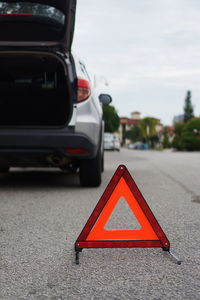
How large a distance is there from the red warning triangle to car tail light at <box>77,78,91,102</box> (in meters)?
3.29

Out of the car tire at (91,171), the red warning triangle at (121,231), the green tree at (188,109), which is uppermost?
the red warning triangle at (121,231)

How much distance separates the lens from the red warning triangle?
10.6ft

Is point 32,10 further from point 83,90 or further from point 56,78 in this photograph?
point 56,78

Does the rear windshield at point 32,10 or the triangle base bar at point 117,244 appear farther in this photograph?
the rear windshield at point 32,10

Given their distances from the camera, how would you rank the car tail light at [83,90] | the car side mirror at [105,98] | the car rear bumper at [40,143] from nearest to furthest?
the car rear bumper at [40,143] → the car tail light at [83,90] → the car side mirror at [105,98]

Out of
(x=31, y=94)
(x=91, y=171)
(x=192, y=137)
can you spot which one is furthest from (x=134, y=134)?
(x=91, y=171)

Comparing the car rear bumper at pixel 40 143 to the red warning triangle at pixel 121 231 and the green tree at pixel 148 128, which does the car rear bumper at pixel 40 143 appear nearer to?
the red warning triangle at pixel 121 231

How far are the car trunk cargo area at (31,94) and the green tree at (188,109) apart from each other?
10786 cm

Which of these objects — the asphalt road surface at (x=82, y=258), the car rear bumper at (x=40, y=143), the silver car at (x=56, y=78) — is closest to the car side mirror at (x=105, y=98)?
the silver car at (x=56, y=78)

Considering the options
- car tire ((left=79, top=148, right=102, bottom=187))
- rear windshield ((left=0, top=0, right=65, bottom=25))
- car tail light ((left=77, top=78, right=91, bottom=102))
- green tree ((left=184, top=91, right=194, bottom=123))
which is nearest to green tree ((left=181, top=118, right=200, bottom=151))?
car tire ((left=79, top=148, right=102, bottom=187))

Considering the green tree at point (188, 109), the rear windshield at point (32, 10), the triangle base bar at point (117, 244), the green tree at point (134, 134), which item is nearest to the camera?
the triangle base bar at point (117, 244)

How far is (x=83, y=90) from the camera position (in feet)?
21.3

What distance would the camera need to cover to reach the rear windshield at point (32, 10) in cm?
598

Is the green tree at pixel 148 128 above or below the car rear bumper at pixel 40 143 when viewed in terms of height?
below
